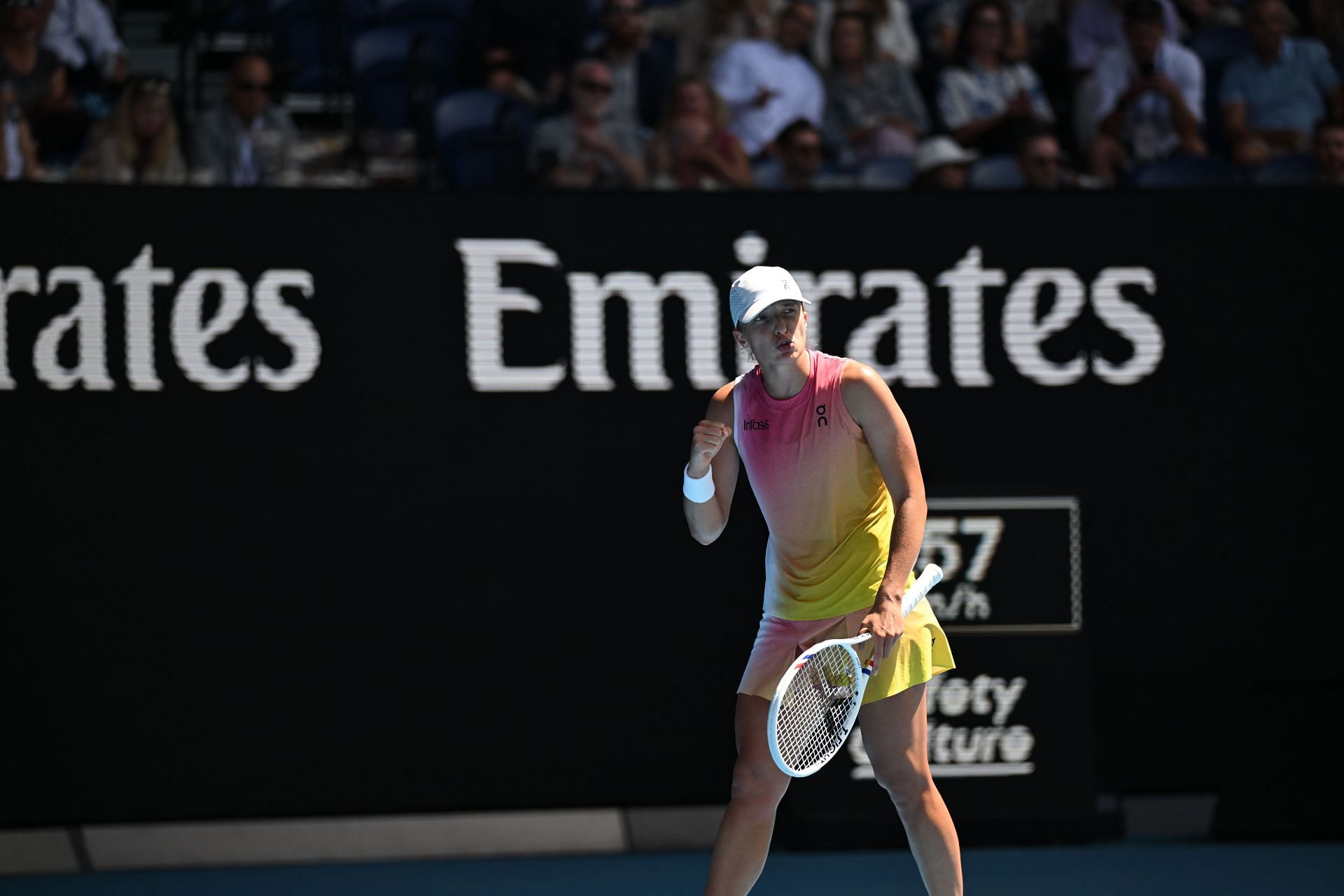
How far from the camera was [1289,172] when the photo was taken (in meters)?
7.93

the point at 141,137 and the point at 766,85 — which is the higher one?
the point at 766,85

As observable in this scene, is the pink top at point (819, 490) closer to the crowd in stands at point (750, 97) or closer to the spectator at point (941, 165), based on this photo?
the crowd in stands at point (750, 97)

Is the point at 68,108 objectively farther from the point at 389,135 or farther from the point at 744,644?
the point at 744,644

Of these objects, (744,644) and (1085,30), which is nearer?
(744,644)

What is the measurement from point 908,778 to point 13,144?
496 centimetres

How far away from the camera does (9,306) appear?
5.96 meters

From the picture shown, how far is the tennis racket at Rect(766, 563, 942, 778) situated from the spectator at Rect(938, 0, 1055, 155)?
17.1ft

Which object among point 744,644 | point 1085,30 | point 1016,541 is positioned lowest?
point 744,644

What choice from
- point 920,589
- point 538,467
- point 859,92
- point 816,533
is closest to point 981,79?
point 859,92

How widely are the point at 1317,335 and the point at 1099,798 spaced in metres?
1.93

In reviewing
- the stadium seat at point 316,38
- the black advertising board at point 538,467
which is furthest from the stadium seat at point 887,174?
the stadium seat at point 316,38

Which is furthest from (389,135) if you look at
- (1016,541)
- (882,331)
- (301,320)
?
(1016,541)

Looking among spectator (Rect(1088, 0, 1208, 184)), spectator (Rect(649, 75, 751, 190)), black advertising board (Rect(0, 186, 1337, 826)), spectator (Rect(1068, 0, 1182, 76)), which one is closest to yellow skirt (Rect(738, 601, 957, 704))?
black advertising board (Rect(0, 186, 1337, 826))

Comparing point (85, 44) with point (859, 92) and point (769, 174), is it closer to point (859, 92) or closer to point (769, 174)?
point (769, 174)
